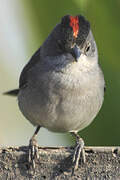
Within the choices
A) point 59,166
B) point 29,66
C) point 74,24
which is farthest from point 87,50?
point 59,166

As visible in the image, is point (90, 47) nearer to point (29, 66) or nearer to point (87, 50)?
point (87, 50)

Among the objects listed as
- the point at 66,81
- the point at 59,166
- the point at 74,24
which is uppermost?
the point at 74,24

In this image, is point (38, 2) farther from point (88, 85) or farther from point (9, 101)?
point (9, 101)

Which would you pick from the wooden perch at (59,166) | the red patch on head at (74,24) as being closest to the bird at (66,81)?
the red patch on head at (74,24)

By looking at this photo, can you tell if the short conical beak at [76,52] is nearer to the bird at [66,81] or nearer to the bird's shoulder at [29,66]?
the bird at [66,81]

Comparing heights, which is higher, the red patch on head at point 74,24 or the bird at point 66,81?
the red patch on head at point 74,24


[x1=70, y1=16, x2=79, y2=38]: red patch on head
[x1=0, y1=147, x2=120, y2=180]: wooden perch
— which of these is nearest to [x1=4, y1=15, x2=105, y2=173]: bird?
[x1=70, y1=16, x2=79, y2=38]: red patch on head

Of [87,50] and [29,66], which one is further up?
[87,50]
